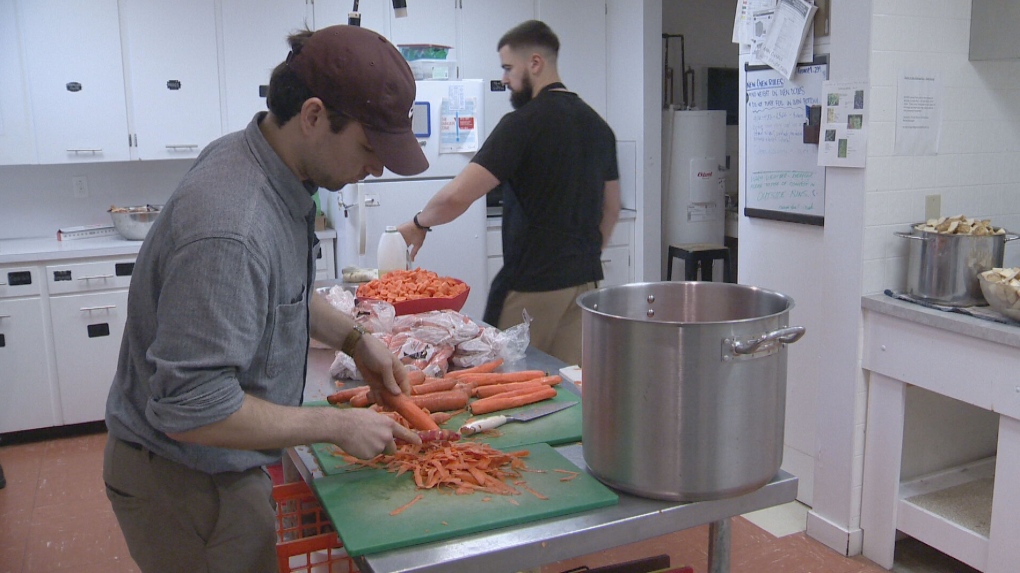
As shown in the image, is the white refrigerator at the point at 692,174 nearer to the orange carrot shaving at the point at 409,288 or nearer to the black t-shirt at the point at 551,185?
the black t-shirt at the point at 551,185

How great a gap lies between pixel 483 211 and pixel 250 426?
3.62 metres

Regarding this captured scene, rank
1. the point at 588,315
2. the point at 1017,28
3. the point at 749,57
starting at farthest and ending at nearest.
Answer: the point at 749,57 < the point at 1017,28 < the point at 588,315

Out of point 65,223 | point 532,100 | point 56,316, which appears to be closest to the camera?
point 532,100

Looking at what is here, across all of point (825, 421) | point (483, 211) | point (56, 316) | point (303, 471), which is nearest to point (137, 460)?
point (303, 471)

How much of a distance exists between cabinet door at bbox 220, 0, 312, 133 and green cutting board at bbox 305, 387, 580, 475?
3331mm

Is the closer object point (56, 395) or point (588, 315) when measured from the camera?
point (588, 315)

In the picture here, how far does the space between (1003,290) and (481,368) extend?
1.49 meters

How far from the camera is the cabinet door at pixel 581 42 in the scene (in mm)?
5270

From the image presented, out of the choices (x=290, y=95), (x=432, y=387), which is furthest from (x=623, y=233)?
(x=290, y=95)

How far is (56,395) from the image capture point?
13.4 ft

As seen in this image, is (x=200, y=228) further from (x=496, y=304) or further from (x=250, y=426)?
(x=496, y=304)

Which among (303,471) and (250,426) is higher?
(250,426)

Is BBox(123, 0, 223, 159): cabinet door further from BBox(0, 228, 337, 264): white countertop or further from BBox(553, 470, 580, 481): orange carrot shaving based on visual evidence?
BBox(553, 470, 580, 481): orange carrot shaving

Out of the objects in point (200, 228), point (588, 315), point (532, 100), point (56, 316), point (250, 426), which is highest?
point (532, 100)
